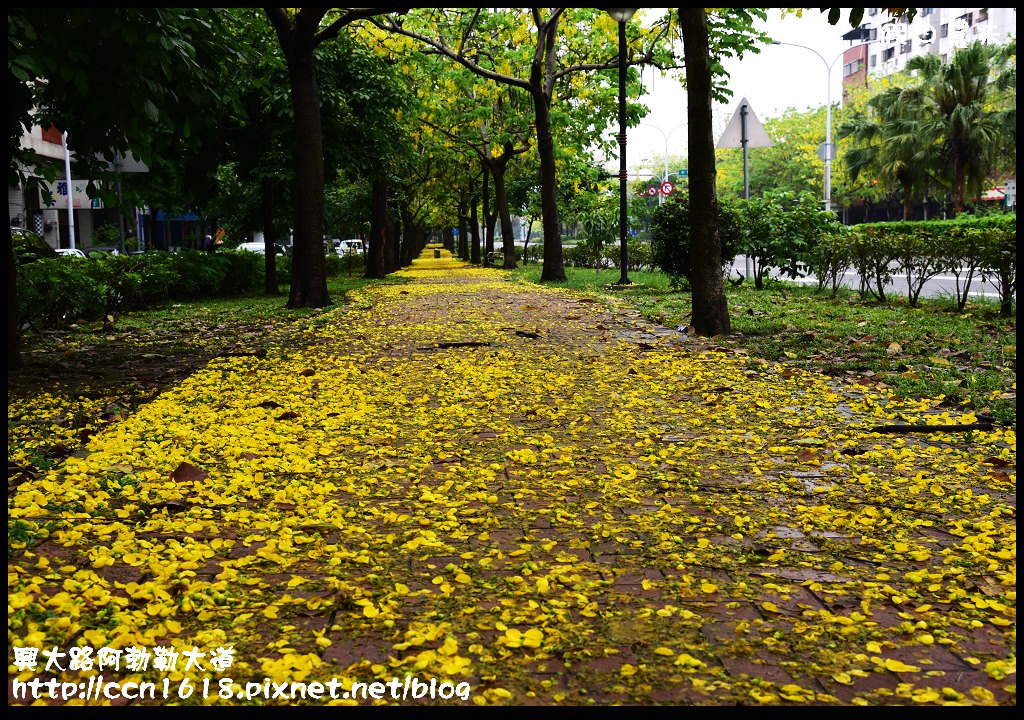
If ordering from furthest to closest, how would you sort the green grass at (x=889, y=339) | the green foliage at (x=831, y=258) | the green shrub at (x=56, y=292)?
the green foliage at (x=831, y=258) < the green shrub at (x=56, y=292) < the green grass at (x=889, y=339)

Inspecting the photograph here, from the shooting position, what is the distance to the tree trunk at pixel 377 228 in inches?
1122

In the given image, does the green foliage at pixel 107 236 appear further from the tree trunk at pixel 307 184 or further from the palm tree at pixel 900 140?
the palm tree at pixel 900 140

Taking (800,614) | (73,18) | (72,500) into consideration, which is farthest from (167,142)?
(800,614)

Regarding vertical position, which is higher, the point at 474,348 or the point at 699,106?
the point at 699,106

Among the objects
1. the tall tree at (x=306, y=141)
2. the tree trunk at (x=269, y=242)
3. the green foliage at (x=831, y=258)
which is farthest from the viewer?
the tree trunk at (x=269, y=242)

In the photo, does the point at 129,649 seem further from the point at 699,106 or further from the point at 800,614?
the point at 699,106

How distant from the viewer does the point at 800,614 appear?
3328 millimetres

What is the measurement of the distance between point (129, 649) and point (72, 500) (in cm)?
196

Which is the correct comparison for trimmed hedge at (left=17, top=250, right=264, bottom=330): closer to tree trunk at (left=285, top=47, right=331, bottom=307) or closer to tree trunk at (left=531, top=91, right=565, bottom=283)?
tree trunk at (left=285, top=47, right=331, bottom=307)

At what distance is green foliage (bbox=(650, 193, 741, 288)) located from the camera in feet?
57.5

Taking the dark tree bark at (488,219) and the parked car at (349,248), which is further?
the parked car at (349,248)

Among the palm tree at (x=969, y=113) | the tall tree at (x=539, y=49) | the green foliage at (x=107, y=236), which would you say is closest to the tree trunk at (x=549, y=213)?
the tall tree at (x=539, y=49)

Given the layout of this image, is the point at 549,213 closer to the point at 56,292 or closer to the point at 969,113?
the point at 56,292

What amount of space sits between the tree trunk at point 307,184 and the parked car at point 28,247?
4.20m
